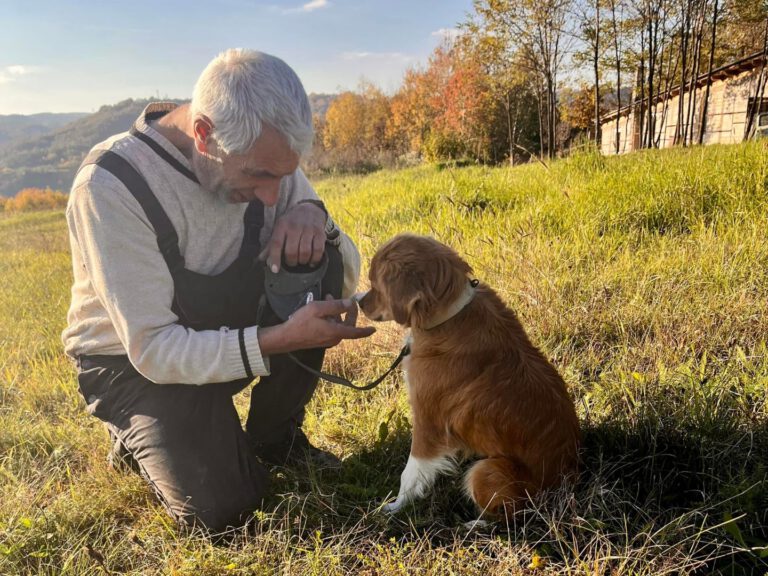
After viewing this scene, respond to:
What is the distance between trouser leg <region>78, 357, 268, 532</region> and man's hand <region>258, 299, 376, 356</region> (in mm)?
511

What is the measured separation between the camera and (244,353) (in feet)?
6.85

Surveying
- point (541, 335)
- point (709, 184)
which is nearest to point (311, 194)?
point (541, 335)

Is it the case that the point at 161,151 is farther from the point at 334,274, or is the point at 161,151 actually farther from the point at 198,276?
the point at 334,274

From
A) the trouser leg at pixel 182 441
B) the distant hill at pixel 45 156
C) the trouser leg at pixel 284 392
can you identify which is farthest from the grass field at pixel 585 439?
the distant hill at pixel 45 156

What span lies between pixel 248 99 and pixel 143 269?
0.84 meters

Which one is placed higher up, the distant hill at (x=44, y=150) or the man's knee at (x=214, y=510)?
the distant hill at (x=44, y=150)

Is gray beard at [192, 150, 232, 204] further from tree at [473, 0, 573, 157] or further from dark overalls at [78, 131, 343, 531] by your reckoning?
tree at [473, 0, 573, 157]

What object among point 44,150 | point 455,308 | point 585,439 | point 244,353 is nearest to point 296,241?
point 244,353

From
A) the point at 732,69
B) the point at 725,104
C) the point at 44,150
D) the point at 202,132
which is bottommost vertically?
the point at 202,132

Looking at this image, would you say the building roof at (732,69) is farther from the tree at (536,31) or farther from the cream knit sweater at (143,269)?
the cream knit sweater at (143,269)

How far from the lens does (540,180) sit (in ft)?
20.8

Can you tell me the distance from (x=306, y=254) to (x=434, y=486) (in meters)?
1.34

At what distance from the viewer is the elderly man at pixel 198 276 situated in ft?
6.42

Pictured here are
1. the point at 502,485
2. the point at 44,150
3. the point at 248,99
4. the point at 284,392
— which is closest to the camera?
the point at 248,99
